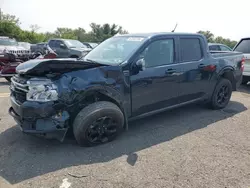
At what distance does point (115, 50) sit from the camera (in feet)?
14.2

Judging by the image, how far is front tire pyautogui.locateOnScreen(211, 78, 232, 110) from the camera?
539 cm

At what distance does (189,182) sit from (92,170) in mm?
1224

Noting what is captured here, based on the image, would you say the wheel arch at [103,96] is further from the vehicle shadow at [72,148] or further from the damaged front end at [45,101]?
the vehicle shadow at [72,148]

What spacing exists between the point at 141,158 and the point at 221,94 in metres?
3.15

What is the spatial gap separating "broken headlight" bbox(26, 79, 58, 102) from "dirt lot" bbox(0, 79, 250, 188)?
0.85 meters

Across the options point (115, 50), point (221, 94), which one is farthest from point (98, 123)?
point (221, 94)

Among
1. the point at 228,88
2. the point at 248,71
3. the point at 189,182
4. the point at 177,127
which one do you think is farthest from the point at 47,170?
the point at 248,71

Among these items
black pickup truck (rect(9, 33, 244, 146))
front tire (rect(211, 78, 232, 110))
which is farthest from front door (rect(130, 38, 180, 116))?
front tire (rect(211, 78, 232, 110))

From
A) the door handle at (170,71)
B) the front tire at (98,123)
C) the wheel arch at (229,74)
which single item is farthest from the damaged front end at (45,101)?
the wheel arch at (229,74)

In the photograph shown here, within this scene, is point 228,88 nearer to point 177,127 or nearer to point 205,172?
point 177,127

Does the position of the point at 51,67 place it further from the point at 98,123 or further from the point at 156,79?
the point at 156,79

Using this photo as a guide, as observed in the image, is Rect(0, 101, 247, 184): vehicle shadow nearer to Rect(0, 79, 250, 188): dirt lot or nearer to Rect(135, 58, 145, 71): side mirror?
Rect(0, 79, 250, 188): dirt lot

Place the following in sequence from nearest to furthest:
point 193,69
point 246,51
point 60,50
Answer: point 193,69 → point 246,51 → point 60,50

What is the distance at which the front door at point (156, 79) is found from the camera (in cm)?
394
